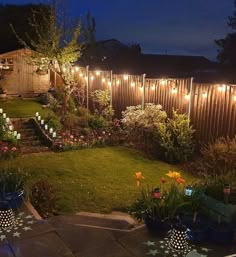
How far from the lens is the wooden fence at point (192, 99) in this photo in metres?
8.87

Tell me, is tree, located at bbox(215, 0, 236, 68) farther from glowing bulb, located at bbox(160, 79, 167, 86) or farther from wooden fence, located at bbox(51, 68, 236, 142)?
glowing bulb, located at bbox(160, 79, 167, 86)

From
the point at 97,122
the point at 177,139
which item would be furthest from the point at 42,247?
the point at 97,122

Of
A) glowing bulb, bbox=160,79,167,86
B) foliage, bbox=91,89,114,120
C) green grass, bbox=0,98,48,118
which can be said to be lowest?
green grass, bbox=0,98,48,118

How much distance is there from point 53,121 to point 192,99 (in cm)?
567

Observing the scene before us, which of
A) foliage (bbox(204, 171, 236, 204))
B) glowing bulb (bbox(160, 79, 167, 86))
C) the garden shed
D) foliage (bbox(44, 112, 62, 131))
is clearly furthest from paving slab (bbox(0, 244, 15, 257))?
the garden shed

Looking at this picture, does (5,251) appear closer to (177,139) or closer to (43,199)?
(43,199)

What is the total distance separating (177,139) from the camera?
9766 millimetres

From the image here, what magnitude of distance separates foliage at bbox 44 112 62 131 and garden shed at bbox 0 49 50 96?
7301mm

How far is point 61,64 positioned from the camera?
1584 centimetres

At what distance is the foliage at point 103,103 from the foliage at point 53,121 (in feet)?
6.39

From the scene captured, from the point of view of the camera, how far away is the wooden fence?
8.87m

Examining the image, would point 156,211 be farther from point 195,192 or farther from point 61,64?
point 61,64

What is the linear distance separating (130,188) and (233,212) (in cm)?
333

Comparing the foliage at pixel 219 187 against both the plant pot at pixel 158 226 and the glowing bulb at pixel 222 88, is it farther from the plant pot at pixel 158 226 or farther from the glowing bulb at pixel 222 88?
the glowing bulb at pixel 222 88
